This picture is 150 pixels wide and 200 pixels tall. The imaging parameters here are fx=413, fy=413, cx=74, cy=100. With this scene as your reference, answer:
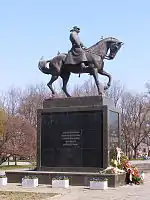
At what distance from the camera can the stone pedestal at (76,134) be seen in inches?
733

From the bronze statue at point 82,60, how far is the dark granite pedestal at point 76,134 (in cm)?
119

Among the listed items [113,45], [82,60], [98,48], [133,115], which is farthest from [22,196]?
[133,115]

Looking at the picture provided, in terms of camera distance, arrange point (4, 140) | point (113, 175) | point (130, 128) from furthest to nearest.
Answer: point (130, 128), point (4, 140), point (113, 175)

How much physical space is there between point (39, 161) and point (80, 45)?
5.92 m

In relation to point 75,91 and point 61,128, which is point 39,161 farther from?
point 75,91

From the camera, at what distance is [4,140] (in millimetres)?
46188

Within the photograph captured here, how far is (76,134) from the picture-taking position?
62.5 ft

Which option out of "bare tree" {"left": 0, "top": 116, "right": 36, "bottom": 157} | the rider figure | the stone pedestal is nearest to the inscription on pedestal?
the stone pedestal

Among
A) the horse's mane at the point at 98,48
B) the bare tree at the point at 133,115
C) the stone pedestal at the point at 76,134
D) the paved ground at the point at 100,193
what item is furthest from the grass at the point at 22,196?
the bare tree at the point at 133,115

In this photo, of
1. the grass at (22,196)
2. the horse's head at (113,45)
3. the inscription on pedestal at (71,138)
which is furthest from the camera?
the horse's head at (113,45)

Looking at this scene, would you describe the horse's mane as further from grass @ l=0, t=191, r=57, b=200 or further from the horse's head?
grass @ l=0, t=191, r=57, b=200

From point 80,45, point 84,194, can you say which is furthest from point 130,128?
point 84,194

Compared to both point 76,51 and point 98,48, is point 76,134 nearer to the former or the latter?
point 76,51

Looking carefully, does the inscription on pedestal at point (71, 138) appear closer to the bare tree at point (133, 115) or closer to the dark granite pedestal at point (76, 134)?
the dark granite pedestal at point (76, 134)
